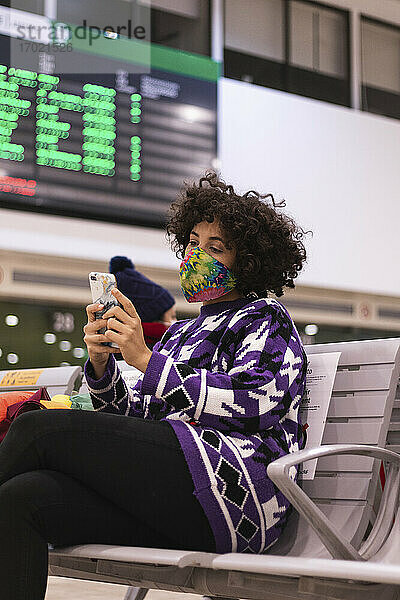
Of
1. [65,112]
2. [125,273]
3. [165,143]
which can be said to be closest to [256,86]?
[165,143]

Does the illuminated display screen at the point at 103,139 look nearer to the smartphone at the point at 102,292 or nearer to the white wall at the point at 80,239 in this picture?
the white wall at the point at 80,239

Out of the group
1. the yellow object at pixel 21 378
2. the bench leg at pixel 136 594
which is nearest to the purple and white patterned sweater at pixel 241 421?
the bench leg at pixel 136 594

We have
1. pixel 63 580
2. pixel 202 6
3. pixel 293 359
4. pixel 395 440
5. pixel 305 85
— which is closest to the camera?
pixel 293 359

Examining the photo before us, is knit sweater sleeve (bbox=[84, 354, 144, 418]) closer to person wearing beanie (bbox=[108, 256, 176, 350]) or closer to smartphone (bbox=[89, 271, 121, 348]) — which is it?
smartphone (bbox=[89, 271, 121, 348])

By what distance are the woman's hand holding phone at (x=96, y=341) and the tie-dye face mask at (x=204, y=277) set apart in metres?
0.28

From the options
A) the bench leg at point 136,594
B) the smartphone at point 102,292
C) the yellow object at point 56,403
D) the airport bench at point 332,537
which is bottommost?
the bench leg at point 136,594

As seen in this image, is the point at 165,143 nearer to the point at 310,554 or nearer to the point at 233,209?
the point at 233,209

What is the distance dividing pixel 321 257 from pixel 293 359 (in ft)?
17.0

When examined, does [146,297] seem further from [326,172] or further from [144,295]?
[326,172]

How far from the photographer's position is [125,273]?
12.9 feet

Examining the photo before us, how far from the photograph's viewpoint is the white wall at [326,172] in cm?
682

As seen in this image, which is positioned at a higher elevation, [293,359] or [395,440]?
[293,359]

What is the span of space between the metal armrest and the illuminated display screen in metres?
4.04

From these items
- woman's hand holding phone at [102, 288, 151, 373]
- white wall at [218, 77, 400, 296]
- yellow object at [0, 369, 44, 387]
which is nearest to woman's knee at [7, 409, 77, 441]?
woman's hand holding phone at [102, 288, 151, 373]
